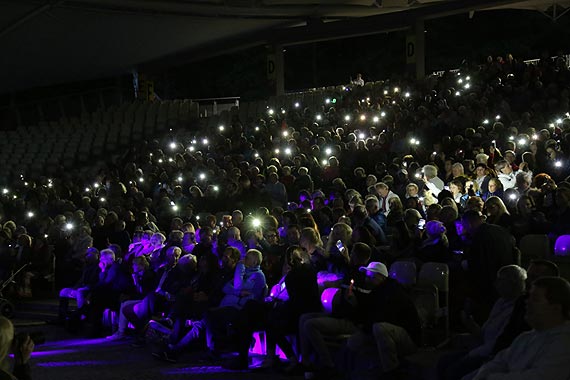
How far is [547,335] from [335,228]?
4616 mm

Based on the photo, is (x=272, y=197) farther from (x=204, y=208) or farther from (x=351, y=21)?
(x=351, y=21)

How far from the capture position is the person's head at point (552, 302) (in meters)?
4.70

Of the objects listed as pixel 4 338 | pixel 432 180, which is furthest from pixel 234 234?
pixel 4 338

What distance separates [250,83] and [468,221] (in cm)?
3250

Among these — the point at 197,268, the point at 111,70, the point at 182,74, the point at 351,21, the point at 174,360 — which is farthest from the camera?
the point at 182,74

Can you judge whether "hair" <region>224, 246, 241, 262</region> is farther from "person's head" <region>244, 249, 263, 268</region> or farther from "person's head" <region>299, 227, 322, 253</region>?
"person's head" <region>299, 227, 322, 253</region>

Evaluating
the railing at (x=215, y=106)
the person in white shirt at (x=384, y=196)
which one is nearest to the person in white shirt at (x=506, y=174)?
the person in white shirt at (x=384, y=196)

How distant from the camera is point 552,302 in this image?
15.4 ft

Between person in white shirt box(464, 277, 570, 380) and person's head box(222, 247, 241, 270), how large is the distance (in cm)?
528

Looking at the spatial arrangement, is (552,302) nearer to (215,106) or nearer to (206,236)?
(206,236)

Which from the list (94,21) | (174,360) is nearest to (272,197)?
(174,360)

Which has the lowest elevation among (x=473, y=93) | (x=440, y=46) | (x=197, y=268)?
(x=197, y=268)

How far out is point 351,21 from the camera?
2830 centimetres

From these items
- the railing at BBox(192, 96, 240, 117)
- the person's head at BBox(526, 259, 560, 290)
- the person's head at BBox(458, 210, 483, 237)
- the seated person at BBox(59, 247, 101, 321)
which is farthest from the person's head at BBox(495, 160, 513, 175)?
the railing at BBox(192, 96, 240, 117)
